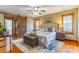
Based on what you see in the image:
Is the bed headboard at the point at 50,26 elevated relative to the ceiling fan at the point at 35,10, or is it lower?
lower

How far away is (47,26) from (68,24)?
0.43 meters

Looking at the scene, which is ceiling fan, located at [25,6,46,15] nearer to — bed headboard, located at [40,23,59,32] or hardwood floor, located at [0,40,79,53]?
bed headboard, located at [40,23,59,32]

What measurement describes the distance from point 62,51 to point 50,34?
406mm

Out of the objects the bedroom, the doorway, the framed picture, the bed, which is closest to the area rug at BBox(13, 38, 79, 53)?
the bedroom

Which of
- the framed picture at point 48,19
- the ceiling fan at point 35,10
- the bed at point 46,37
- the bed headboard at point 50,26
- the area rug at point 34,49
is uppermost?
the ceiling fan at point 35,10

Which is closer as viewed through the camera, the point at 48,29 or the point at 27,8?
the point at 27,8

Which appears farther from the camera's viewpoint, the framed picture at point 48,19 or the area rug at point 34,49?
the framed picture at point 48,19

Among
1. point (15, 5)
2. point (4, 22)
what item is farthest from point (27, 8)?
point (4, 22)

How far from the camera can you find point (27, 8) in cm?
142

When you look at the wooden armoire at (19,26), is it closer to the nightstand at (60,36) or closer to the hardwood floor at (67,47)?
the hardwood floor at (67,47)

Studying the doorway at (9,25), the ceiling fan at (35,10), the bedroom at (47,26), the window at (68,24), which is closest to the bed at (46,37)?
the bedroom at (47,26)

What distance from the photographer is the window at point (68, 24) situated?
4.81ft
